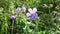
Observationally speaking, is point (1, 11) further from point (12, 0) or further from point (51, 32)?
point (51, 32)

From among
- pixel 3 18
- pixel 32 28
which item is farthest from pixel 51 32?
pixel 3 18

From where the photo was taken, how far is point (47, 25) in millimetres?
2680

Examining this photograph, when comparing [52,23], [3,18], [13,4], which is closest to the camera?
[3,18]

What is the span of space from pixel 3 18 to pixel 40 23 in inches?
Answer: 17.7

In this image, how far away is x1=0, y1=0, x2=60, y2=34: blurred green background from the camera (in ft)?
7.97

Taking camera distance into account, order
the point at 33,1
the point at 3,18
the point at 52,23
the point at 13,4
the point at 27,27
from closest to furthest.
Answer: the point at 27,27 → the point at 3,18 → the point at 52,23 → the point at 13,4 → the point at 33,1

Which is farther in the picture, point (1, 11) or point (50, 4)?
point (50, 4)

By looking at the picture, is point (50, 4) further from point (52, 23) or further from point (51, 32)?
point (51, 32)

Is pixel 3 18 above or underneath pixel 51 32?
above

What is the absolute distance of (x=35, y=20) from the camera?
254cm

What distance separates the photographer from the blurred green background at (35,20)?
243 centimetres

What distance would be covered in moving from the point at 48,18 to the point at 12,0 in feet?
1.88

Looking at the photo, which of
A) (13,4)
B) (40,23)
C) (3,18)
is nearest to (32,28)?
(40,23)

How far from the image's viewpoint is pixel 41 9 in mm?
3018
